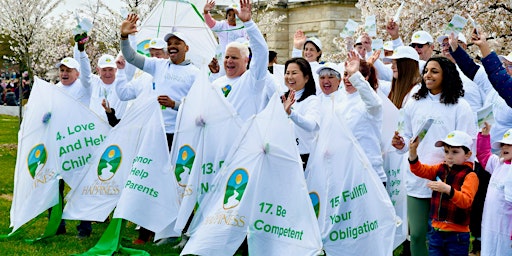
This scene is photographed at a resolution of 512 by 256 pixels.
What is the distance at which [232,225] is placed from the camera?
22.3 feet

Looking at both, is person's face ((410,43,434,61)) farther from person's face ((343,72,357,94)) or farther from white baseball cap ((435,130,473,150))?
white baseball cap ((435,130,473,150))

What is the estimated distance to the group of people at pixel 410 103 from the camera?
21.3ft

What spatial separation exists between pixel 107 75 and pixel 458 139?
15.7ft

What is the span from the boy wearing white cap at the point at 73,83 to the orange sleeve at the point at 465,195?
460 cm

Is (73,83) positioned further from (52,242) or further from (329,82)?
(329,82)

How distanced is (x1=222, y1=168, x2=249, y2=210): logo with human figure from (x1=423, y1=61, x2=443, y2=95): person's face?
1.66 m

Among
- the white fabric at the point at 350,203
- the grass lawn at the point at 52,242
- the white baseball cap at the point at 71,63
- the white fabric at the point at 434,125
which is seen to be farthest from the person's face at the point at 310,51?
the white fabric at the point at 434,125

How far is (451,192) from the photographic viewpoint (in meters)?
6.30

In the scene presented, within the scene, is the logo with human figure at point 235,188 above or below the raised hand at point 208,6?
below

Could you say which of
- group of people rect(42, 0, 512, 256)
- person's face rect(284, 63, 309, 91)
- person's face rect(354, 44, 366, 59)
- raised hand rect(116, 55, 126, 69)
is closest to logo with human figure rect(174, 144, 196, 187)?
group of people rect(42, 0, 512, 256)

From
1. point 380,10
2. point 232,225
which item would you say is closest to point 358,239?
point 232,225

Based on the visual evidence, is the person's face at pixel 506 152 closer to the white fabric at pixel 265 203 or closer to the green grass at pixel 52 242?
the white fabric at pixel 265 203

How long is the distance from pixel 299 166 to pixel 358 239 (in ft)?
2.54

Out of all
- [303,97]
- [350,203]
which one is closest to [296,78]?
[303,97]
